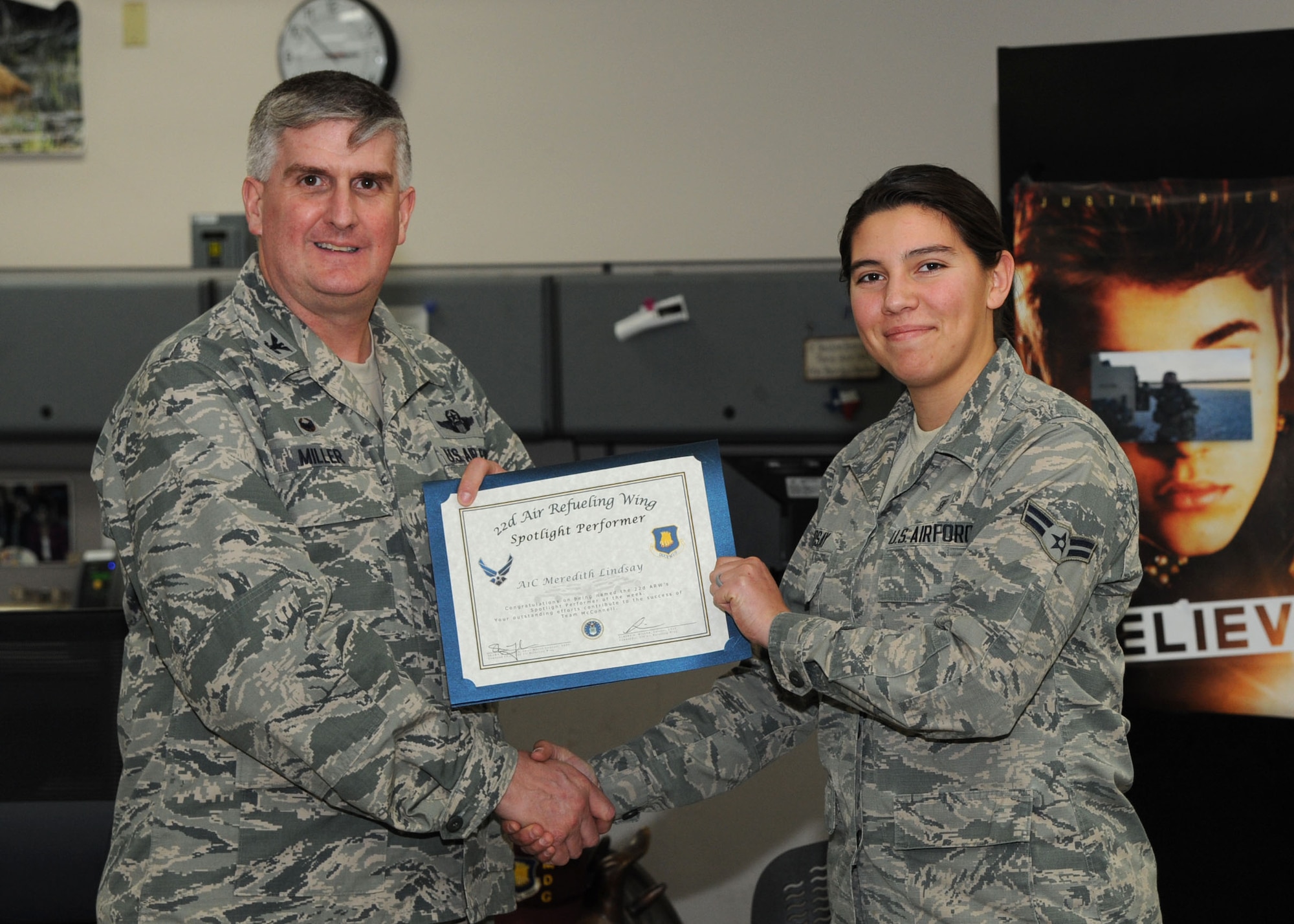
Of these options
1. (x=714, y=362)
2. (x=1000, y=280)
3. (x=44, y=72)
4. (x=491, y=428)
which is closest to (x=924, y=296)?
(x=1000, y=280)

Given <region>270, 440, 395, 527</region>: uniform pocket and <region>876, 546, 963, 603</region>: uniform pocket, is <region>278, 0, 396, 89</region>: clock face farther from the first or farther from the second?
<region>876, 546, 963, 603</region>: uniform pocket

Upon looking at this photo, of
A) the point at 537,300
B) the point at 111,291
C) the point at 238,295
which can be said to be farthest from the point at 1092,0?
the point at 111,291

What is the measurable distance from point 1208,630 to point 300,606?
5.30 ft

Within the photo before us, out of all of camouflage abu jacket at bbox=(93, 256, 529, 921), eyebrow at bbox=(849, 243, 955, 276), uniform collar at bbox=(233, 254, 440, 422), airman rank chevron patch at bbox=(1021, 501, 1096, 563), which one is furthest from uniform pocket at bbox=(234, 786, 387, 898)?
eyebrow at bbox=(849, 243, 955, 276)

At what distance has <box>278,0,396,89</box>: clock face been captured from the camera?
2977 millimetres

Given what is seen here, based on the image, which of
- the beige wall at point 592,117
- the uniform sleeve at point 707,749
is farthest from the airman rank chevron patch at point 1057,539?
the beige wall at point 592,117

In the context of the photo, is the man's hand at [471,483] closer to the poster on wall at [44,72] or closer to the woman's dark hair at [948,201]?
the woman's dark hair at [948,201]

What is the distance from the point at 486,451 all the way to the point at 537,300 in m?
0.92

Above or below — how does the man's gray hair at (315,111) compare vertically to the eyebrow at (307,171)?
above

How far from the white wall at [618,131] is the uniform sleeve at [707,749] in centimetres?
94

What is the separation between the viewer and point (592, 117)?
2.98 meters

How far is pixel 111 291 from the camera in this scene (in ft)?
9.02

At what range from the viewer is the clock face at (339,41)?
2.98m
